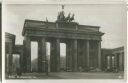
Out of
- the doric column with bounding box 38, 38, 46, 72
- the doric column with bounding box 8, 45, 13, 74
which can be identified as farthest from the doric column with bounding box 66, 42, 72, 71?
the doric column with bounding box 8, 45, 13, 74

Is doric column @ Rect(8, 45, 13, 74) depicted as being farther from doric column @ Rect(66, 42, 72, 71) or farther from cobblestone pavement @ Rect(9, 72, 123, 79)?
doric column @ Rect(66, 42, 72, 71)

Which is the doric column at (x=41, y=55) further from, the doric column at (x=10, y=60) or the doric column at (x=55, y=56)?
the doric column at (x=10, y=60)

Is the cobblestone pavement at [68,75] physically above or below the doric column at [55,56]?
below

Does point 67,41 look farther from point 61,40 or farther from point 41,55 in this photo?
point 41,55

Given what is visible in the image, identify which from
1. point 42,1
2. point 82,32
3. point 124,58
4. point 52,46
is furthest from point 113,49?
point 42,1

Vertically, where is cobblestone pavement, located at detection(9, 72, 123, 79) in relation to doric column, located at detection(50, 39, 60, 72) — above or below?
below

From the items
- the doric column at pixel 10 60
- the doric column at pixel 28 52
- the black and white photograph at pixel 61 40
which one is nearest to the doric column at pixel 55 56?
the black and white photograph at pixel 61 40

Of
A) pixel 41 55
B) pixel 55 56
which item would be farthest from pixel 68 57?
pixel 41 55
